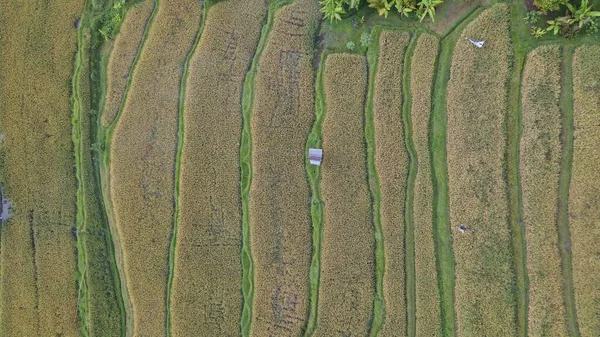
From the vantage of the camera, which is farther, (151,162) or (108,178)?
(108,178)

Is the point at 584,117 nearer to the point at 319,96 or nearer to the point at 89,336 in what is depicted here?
the point at 319,96

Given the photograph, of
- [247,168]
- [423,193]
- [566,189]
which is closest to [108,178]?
[247,168]

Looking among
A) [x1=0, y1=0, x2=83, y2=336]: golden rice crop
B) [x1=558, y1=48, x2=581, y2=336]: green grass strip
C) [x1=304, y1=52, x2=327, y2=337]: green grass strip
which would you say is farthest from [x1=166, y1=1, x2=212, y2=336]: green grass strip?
[x1=558, y1=48, x2=581, y2=336]: green grass strip

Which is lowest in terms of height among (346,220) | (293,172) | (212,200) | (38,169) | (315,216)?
(346,220)

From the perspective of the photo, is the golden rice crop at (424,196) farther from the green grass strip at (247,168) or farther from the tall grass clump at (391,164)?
the green grass strip at (247,168)

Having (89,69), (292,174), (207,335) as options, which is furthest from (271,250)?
(89,69)

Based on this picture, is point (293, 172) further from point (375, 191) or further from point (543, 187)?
point (543, 187)
